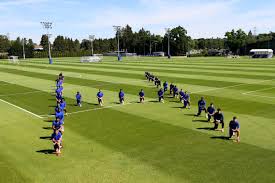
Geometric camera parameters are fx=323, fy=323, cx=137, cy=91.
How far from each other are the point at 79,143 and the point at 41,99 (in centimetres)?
1734

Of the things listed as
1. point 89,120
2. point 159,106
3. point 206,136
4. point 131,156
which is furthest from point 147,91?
point 131,156

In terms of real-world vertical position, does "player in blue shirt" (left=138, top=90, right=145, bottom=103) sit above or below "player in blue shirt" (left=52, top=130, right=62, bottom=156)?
above

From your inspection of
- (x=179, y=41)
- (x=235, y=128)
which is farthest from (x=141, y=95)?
(x=179, y=41)

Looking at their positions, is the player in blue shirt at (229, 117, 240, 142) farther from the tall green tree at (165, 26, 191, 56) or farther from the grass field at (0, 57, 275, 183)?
the tall green tree at (165, 26, 191, 56)

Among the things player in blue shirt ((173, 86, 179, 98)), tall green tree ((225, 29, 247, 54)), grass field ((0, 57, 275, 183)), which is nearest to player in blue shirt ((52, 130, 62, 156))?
A: grass field ((0, 57, 275, 183))

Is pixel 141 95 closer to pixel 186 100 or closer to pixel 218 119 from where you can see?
pixel 186 100

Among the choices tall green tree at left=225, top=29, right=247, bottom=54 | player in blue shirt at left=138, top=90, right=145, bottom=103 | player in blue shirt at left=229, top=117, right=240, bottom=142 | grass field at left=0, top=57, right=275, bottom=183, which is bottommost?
grass field at left=0, top=57, right=275, bottom=183

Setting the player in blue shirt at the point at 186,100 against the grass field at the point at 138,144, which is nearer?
the grass field at the point at 138,144

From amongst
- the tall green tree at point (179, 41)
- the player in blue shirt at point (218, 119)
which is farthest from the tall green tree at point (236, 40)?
the player in blue shirt at point (218, 119)

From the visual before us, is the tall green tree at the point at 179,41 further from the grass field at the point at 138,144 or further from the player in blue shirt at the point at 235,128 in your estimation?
the player in blue shirt at the point at 235,128

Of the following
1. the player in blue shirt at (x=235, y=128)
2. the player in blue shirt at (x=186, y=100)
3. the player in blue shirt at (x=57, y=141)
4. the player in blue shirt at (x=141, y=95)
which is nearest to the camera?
the player in blue shirt at (x=57, y=141)

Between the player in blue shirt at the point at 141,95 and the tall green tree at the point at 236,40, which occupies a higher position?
the tall green tree at the point at 236,40

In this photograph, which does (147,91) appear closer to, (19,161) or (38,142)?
(38,142)

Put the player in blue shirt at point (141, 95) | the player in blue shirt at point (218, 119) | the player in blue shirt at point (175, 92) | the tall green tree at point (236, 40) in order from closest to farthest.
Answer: the player in blue shirt at point (218, 119) < the player in blue shirt at point (141, 95) < the player in blue shirt at point (175, 92) < the tall green tree at point (236, 40)
